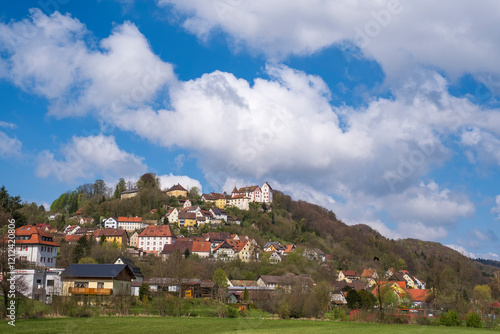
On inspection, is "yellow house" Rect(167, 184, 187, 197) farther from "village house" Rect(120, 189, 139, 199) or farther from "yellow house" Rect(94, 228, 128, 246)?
"yellow house" Rect(94, 228, 128, 246)

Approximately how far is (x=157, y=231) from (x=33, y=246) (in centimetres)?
6813

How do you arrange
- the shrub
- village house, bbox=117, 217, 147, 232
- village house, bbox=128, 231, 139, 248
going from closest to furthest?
the shrub, village house, bbox=128, 231, 139, 248, village house, bbox=117, 217, 147, 232

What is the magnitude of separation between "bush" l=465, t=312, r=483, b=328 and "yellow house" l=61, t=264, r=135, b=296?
125ft

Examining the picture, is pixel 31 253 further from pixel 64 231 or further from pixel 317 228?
pixel 317 228

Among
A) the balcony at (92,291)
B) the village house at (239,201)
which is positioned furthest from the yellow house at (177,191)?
the balcony at (92,291)

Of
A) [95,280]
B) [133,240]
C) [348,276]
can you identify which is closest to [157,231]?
[133,240]

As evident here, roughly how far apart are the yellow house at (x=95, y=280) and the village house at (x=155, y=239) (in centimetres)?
7468

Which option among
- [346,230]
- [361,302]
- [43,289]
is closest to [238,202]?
[346,230]

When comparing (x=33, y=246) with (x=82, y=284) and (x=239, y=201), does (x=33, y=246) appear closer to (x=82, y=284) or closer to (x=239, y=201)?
(x=82, y=284)

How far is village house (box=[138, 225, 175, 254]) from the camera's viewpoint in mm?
132250

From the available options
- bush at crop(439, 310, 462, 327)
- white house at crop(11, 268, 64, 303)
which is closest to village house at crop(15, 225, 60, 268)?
white house at crop(11, 268, 64, 303)

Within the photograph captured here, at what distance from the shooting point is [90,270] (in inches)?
2235

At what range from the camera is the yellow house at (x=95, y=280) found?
5441cm

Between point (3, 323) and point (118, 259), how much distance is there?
60.8 meters
